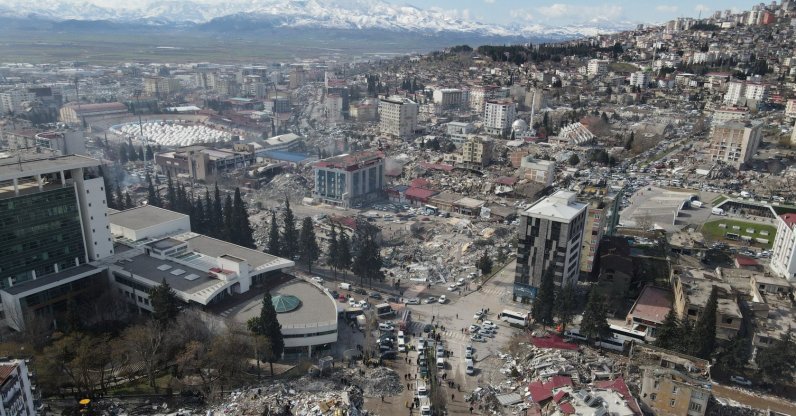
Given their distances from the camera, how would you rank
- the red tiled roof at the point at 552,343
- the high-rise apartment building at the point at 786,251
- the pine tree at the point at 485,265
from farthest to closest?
the pine tree at the point at 485,265
the high-rise apartment building at the point at 786,251
the red tiled roof at the point at 552,343

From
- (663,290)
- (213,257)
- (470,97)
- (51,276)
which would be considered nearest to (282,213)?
(213,257)

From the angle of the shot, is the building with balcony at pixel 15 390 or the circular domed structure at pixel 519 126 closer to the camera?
the building with balcony at pixel 15 390

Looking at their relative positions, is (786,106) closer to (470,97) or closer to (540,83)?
(540,83)

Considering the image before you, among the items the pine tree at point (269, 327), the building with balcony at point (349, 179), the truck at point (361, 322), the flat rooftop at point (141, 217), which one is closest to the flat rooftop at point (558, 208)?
the truck at point (361, 322)

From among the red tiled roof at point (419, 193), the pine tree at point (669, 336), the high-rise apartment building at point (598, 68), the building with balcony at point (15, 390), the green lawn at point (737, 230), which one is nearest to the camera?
the building with balcony at point (15, 390)

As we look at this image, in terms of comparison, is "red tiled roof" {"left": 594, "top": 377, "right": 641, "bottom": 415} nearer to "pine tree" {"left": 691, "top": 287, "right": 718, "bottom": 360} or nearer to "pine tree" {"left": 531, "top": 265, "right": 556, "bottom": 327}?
"pine tree" {"left": 691, "top": 287, "right": 718, "bottom": 360}

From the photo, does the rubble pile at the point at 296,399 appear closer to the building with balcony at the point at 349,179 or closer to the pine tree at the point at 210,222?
the pine tree at the point at 210,222

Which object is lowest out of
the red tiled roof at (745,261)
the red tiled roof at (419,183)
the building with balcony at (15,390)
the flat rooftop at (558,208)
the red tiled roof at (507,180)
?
the red tiled roof at (419,183)
